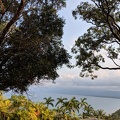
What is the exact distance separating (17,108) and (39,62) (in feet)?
60.2

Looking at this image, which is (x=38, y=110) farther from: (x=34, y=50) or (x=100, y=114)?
(x=34, y=50)

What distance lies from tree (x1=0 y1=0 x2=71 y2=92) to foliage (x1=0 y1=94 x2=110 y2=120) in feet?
56.8

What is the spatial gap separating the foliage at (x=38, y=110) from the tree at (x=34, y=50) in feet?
56.8

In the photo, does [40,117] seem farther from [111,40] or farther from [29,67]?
[111,40]

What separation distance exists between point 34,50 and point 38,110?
1859 cm

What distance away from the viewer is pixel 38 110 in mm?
2008

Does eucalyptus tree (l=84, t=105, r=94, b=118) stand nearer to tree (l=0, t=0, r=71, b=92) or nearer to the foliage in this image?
the foliage

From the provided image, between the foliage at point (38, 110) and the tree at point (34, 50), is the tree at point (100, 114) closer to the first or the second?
the foliage at point (38, 110)

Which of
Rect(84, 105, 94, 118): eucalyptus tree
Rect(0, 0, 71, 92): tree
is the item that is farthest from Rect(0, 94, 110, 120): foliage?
Rect(0, 0, 71, 92): tree

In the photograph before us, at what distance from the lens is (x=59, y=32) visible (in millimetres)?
22188

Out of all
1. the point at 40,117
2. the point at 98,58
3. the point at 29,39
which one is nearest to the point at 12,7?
the point at 29,39

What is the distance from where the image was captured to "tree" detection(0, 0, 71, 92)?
2017cm

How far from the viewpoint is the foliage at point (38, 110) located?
5.98 feet

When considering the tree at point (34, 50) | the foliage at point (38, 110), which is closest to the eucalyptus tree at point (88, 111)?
the foliage at point (38, 110)
